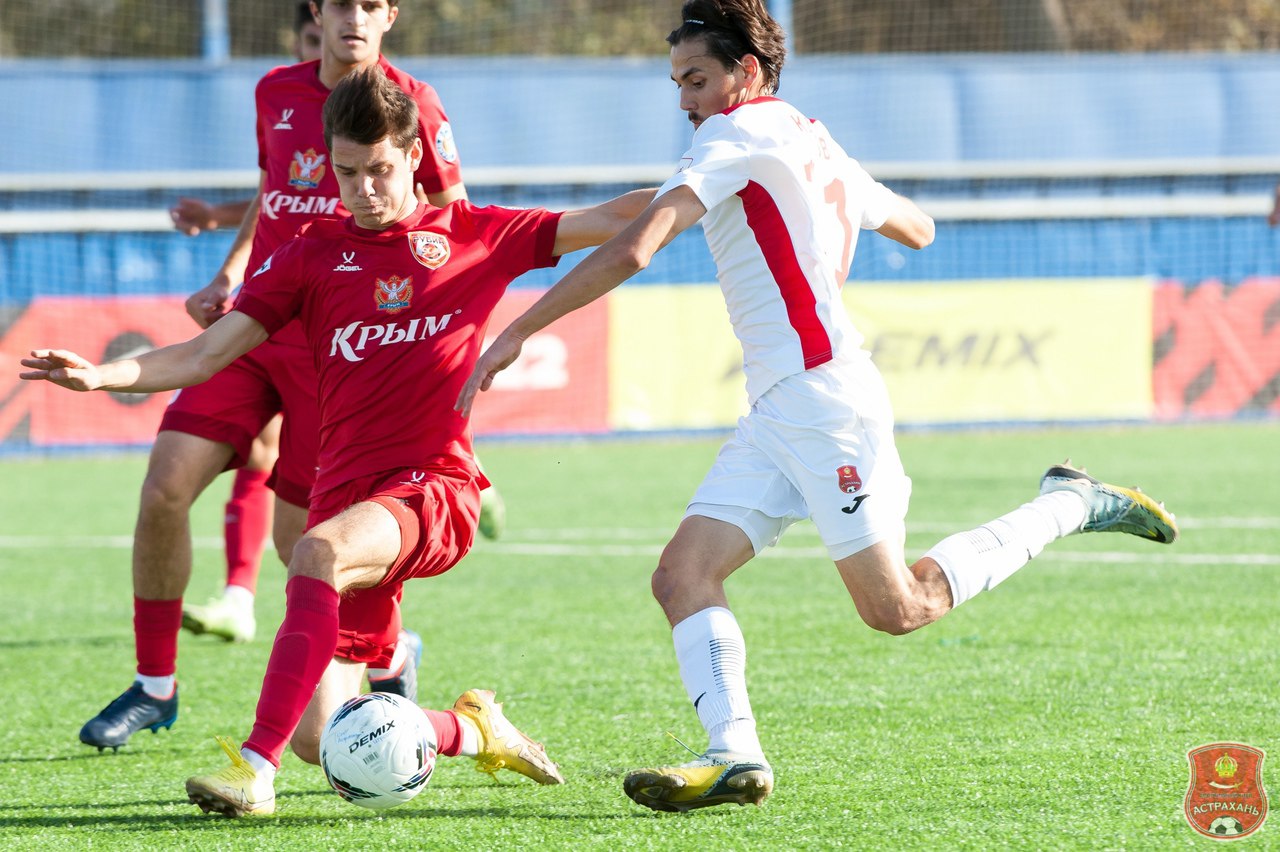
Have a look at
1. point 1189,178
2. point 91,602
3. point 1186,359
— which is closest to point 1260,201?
point 1189,178

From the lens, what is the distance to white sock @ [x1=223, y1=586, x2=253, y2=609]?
604 centimetres

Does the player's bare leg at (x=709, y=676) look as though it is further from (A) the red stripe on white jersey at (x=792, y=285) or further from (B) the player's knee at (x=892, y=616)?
(A) the red stripe on white jersey at (x=792, y=285)

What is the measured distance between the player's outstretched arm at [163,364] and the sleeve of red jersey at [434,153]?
3.14 ft

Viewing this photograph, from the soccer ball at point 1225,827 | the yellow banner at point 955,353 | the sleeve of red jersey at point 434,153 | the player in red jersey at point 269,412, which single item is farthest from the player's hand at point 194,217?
the yellow banner at point 955,353

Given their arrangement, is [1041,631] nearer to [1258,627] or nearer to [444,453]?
[1258,627]

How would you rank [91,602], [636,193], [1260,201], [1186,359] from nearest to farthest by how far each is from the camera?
[636,193] → [91,602] → [1186,359] → [1260,201]

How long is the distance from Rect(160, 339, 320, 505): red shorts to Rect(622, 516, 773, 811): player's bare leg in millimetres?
1447

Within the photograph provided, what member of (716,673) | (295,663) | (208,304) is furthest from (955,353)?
(295,663)

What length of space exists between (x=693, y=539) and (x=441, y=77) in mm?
13449

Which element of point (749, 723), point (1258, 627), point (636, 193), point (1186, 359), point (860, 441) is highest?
point (636, 193)

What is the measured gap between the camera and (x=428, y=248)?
154 inches

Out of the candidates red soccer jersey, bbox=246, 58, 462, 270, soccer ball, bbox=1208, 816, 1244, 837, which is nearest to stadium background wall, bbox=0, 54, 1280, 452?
red soccer jersey, bbox=246, 58, 462, 270

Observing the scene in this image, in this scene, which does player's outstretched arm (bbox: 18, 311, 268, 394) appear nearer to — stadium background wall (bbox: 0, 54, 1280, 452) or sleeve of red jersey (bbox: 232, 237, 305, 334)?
sleeve of red jersey (bbox: 232, 237, 305, 334)

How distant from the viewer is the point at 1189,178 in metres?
17.2
